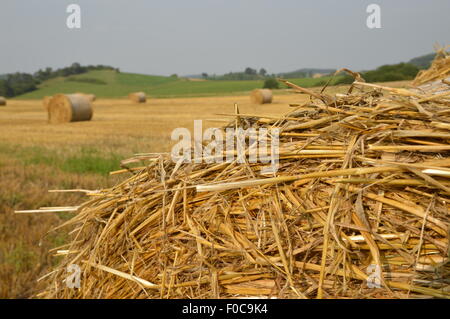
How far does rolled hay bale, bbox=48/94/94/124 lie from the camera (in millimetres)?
19422

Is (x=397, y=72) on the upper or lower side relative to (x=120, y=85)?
lower

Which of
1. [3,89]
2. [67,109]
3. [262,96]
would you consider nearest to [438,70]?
[67,109]

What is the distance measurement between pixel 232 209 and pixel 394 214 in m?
0.69

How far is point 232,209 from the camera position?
1916mm

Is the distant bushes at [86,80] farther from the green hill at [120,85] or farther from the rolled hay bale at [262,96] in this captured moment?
the rolled hay bale at [262,96]

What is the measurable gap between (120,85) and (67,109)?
47591 millimetres

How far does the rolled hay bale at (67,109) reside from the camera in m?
19.4

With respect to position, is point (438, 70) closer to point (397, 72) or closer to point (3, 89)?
point (397, 72)

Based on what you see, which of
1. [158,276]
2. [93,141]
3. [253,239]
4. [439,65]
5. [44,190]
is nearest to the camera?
[253,239]

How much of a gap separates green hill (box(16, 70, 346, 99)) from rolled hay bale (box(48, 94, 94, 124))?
2998cm

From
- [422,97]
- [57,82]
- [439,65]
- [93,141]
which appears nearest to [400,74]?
[93,141]

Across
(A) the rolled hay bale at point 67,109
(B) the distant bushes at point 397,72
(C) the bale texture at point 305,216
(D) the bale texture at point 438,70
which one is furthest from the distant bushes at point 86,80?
(C) the bale texture at point 305,216

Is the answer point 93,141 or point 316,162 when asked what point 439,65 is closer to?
point 316,162

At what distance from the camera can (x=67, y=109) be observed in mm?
19422
